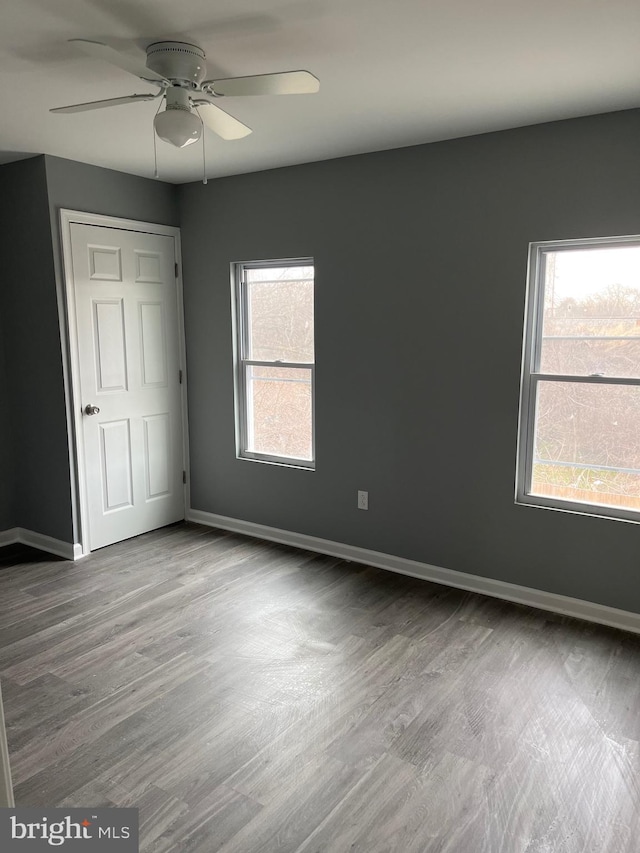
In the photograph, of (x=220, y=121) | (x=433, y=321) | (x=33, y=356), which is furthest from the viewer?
(x=33, y=356)

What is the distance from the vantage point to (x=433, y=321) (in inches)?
143

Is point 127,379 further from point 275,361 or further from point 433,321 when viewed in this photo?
point 433,321

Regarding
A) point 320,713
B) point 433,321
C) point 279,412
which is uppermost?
point 433,321

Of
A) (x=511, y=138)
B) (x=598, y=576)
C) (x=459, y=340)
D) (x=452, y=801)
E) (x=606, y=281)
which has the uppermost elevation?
(x=511, y=138)

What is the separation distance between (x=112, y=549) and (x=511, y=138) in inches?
138

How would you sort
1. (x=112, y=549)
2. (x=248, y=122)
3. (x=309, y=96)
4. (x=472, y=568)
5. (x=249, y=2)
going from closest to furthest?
(x=249, y=2), (x=309, y=96), (x=248, y=122), (x=472, y=568), (x=112, y=549)

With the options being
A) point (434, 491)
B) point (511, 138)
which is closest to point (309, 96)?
point (511, 138)

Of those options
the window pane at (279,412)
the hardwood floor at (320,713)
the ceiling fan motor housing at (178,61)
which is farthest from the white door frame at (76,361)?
the ceiling fan motor housing at (178,61)

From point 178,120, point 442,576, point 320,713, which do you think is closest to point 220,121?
point 178,120

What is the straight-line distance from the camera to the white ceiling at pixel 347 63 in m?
2.01

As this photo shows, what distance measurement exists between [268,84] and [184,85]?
15.2 inches

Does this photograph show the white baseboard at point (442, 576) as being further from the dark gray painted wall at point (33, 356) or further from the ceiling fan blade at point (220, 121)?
the ceiling fan blade at point (220, 121)

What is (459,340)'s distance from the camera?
3564 millimetres

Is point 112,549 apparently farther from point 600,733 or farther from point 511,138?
point 511,138
